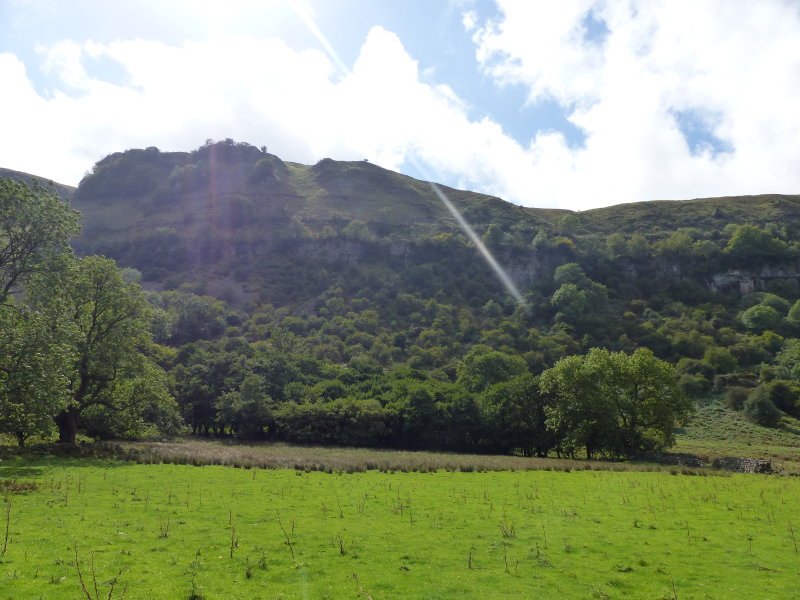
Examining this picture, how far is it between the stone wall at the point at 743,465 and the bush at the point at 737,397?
173 feet

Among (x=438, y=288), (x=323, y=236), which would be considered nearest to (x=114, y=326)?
(x=438, y=288)

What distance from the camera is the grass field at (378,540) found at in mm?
11562

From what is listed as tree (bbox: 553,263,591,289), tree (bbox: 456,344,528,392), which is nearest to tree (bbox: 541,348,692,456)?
tree (bbox: 456,344,528,392)

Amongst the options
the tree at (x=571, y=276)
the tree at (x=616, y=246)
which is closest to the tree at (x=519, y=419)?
the tree at (x=571, y=276)

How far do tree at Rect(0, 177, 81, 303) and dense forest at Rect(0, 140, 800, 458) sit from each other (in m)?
0.16

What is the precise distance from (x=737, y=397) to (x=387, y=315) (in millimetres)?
78055

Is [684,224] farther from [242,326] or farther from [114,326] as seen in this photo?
[114,326]

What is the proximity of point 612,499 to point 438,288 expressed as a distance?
116 meters

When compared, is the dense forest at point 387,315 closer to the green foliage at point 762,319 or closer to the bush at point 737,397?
the bush at point 737,397

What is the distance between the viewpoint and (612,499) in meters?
24.0

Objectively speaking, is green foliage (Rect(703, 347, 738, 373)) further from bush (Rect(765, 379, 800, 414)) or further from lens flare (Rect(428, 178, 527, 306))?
lens flare (Rect(428, 178, 527, 306))

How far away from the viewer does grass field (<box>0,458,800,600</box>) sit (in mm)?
11562

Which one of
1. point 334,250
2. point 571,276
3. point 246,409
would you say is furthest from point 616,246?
point 246,409

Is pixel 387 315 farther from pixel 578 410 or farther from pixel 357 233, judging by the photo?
pixel 578 410
